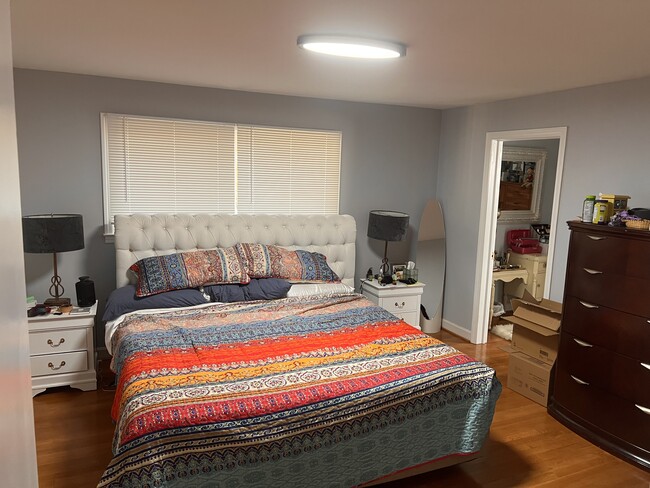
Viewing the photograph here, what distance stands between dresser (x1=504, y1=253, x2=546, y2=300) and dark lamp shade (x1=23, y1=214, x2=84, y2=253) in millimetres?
4447

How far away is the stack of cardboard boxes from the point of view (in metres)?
3.45

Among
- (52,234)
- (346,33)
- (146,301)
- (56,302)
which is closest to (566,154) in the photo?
(346,33)

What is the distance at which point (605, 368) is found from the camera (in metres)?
2.96

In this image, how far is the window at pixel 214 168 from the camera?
3.87 meters

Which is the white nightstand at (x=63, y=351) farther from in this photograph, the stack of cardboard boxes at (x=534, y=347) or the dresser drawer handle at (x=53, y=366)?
the stack of cardboard boxes at (x=534, y=347)

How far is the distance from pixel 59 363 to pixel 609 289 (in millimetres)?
3686

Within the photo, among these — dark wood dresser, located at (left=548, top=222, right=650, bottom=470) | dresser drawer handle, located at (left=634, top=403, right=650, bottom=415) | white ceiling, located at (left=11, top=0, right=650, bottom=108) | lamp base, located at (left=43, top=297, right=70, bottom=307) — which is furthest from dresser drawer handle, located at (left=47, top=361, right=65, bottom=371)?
Answer: dresser drawer handle, located at (left=634, top=403, right=650, bottom=415)

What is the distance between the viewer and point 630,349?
2.81m

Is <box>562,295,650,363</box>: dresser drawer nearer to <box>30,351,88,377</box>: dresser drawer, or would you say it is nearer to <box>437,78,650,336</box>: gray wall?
<box>437,78,650,336</box>: gray wall

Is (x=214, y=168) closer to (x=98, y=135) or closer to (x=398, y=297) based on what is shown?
(x=98, y=135)

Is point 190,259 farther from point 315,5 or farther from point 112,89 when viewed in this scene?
point 315,5

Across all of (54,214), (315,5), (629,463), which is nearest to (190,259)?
(54,214)

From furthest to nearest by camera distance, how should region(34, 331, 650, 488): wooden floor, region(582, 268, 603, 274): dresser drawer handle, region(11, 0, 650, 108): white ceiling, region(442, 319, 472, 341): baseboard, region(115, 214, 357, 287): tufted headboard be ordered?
1. region(442, 319, 472, 341): baseboard
2. region(115, 214, 357, 287): tufted headboard
3. region(582, 268, 603, 274): dresser drawer handle
4. region(34, 331, 650, 488): wooden floor
5. region(11, 0, 650, 108): white ceiling

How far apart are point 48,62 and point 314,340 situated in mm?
2584
